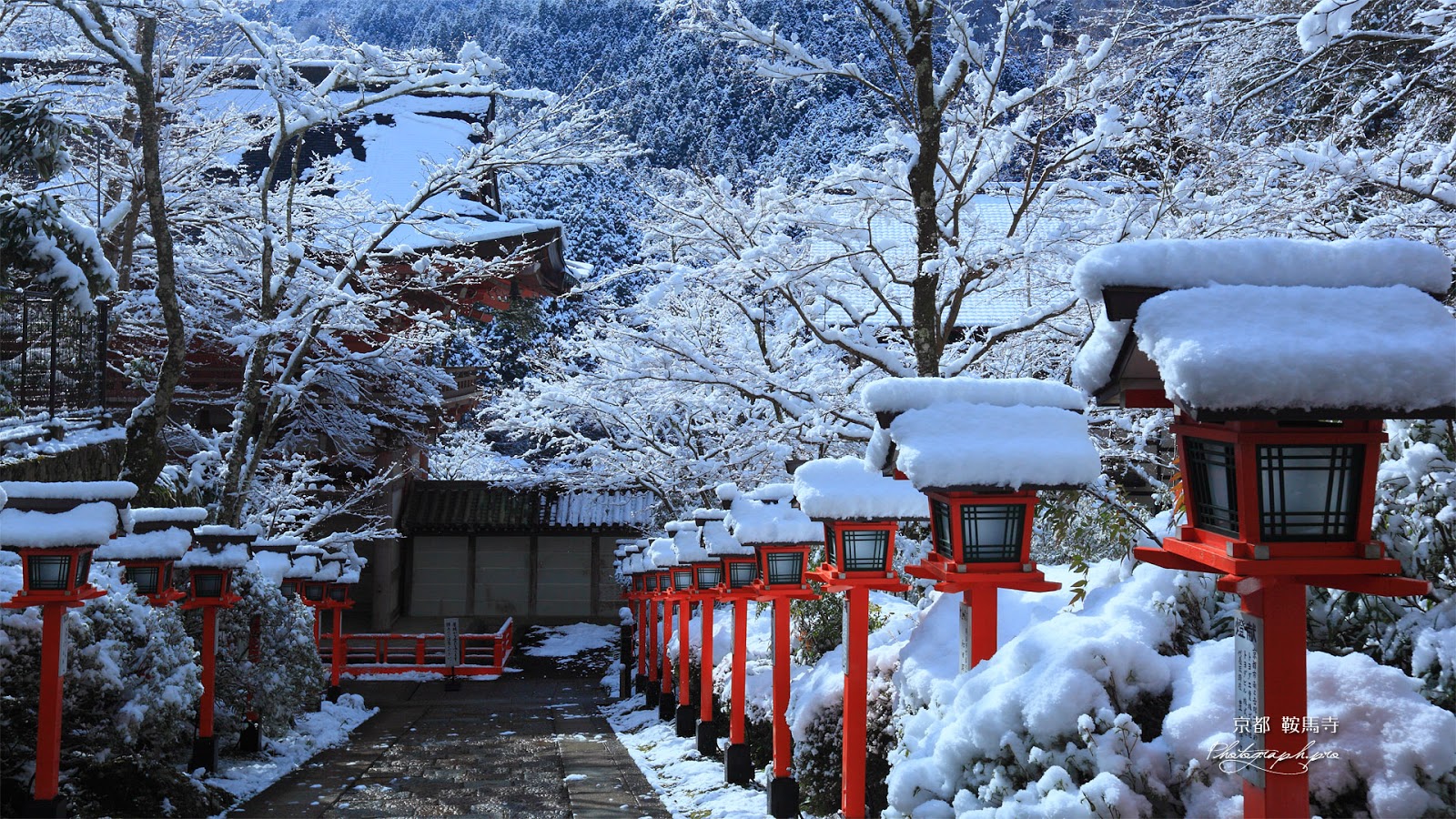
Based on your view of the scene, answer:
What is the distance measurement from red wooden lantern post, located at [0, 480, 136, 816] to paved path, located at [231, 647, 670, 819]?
9.48ft

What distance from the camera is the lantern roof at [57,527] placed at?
7.64 m

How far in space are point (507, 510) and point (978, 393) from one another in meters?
24.0

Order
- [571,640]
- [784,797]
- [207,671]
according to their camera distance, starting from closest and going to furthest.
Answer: [784,797] → [207,671] → [571,640]

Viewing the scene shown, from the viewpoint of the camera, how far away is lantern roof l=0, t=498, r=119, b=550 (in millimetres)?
7637

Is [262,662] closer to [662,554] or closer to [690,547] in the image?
[690,547]

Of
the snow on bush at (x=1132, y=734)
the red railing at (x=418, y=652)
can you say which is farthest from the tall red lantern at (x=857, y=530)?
the red railing at (x=418, y=652)

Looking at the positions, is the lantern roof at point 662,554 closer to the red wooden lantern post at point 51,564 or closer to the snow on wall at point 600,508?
the red wooden lantern post at point 51,564

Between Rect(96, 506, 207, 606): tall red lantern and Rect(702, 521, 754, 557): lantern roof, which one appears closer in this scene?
Rect(96, 506, 207, 606): tall red lantern

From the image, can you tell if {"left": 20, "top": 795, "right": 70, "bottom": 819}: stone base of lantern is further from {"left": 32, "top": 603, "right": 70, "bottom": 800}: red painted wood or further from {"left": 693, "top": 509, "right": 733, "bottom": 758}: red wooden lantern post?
{"left": 693, "top": 509, "right": 733, "bottom": 758}: red wooden lantern post

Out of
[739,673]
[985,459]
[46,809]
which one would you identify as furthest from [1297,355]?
[739,673]

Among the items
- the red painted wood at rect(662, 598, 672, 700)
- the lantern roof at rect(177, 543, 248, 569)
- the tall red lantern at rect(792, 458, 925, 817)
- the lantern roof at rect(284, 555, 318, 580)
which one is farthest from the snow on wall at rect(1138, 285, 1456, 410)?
the lantern roof at rect(284, 555, 318, 580)

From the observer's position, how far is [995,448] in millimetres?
5184

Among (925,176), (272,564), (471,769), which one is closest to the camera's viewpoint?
(925,176)

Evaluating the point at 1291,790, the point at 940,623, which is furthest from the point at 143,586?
the point at 1291,790
